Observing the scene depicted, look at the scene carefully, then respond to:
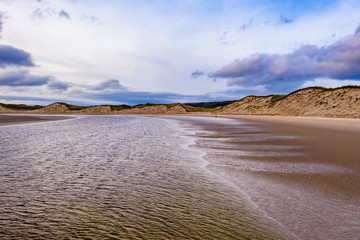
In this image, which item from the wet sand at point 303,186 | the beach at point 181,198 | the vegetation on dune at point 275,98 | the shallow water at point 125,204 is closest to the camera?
the shallow water at point 125,204

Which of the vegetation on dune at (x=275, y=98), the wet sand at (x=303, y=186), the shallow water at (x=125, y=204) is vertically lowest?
the shallow water at (x=125, y=204)

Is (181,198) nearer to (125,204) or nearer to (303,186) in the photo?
(125,204)

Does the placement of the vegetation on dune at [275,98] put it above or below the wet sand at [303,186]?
above

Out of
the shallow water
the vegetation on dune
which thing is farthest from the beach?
the vegetation on dune

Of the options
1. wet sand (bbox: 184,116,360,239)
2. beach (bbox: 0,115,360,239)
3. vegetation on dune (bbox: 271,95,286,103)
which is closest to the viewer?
beach (bbox: 0,115,360,239)

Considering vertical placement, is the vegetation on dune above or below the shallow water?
above

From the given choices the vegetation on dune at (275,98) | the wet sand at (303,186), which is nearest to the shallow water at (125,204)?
the wet sand at (303,186)

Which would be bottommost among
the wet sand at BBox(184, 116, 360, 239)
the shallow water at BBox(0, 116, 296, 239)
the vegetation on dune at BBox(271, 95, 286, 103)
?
the shallow water at BBox(0, 116, 296, 239)

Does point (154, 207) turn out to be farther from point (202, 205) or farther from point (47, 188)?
point (47, 188)

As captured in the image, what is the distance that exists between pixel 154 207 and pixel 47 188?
3658mm

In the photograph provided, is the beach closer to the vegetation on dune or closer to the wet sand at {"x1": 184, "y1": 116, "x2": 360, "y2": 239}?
the wet sand at {"x1": 184, "y1": 116, "x2": 360, "y2": 239}

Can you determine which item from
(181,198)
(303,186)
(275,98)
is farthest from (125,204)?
(275,98)

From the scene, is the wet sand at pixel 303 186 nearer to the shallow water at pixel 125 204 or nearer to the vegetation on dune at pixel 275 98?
the shallow water at pixel 125 204

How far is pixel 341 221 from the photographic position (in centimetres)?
492
